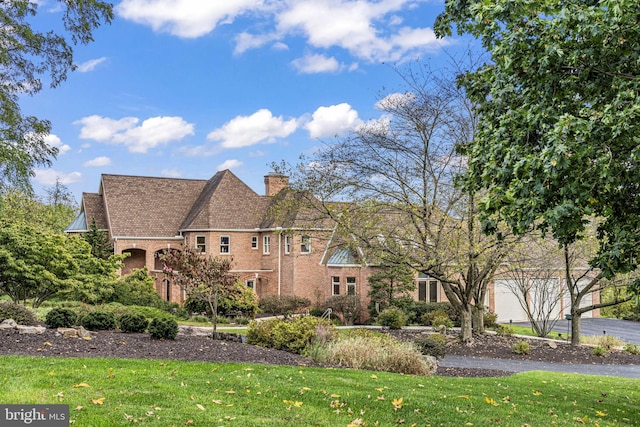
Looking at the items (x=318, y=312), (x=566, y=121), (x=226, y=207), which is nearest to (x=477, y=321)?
(x=318, y=312)

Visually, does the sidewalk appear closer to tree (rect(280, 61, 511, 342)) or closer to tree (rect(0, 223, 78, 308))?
tree (rect(280, 61, 511, 342))

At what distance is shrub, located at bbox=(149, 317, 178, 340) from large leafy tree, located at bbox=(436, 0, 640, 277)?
7.75 metres

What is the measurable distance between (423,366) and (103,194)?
1213 inches

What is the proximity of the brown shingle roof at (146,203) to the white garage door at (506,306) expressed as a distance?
67.7ft

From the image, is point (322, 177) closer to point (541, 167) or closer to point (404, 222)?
point (404, 222)

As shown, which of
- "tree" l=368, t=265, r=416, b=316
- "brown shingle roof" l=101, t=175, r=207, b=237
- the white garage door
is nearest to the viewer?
"tree" l=368, t=265, r=416, b=316

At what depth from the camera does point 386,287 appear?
97.0 feet

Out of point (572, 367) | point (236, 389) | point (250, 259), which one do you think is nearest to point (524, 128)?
point (236, 389)

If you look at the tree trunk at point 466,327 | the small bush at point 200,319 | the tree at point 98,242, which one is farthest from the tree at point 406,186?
the tree at point 98,242

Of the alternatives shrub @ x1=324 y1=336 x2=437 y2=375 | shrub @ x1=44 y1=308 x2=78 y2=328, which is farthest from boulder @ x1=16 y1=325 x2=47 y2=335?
shrub @ x1=324 y1=336 x2=437 y2=375

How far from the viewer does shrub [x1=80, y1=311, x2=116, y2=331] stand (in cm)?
1378

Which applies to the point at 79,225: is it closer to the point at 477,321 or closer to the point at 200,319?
the point at 200,319

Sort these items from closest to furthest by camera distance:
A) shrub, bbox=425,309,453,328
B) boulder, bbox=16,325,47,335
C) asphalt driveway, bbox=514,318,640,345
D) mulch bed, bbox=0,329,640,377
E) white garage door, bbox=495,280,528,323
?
1. mulch bed, bbox=0,329,640,377
2. boulder, bbox=16,325,47,335
3. shrub, bbox=425,309,453,328
4. asphalt driveway, bbox=514,318,640,345
5. white garage door, bbox=495,280,528,323

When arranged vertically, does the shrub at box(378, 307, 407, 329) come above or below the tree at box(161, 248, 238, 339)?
below
